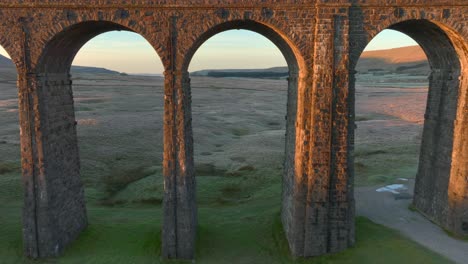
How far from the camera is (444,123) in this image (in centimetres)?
1825

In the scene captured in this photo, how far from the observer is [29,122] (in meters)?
15.7

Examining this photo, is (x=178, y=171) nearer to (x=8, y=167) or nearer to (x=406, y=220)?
(x=406, y=220)

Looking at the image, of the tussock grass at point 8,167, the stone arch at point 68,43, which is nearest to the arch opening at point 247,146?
the stone arch at point 68,43

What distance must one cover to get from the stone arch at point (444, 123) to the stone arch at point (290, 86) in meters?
2.56

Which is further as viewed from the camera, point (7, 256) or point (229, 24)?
point (7, 256)

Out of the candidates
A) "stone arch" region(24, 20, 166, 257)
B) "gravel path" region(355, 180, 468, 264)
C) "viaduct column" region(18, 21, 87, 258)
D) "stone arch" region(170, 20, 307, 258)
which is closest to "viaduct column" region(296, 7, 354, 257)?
"stone arch" region(170, 20, 307, 258)

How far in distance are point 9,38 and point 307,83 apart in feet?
43.9

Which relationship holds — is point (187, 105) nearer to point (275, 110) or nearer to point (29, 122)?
point (29, 122)

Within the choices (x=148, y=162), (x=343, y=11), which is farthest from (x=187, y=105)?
(x=148, y=162)

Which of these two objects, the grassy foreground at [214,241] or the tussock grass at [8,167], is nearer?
the grassy foreground at [214,241]

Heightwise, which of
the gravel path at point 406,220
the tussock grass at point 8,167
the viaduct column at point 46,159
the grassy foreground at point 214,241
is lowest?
the grassy foreground at point 214,241

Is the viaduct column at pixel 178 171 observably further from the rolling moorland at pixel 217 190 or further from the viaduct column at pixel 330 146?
the viaduct column at pixel 330 146

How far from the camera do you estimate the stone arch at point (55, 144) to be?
52.0ft

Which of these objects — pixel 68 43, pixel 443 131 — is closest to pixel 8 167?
pixel 68 43
